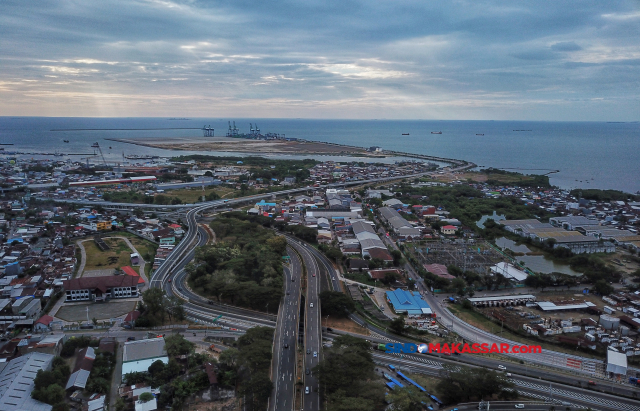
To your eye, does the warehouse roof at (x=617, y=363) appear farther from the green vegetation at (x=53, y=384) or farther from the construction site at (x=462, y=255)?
the green vegetation at (x=53, y=384)

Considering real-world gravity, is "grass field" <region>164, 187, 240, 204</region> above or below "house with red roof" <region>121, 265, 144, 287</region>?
above

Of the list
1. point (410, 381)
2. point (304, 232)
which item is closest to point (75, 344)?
point (410, 381)

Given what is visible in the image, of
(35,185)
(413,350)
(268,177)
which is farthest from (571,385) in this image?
(35,185)

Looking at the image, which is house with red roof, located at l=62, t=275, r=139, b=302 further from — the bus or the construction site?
the construction site

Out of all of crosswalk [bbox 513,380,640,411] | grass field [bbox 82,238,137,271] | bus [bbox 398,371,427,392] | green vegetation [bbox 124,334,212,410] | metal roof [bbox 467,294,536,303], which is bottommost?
crosswalk [bbox 513,380,640,411]

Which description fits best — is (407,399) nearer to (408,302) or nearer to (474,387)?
(474,387)

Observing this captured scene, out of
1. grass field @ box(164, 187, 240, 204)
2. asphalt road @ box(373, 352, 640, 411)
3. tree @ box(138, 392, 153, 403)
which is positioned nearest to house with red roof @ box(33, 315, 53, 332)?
tree @ box(138, 392, 153, 403)
